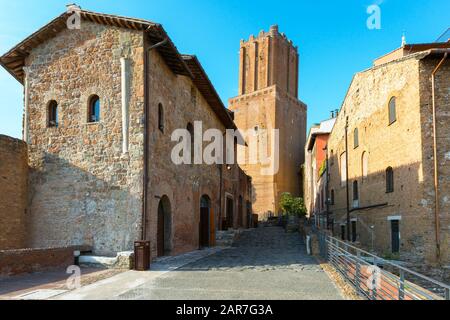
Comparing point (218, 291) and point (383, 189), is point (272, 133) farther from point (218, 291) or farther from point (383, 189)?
point (218, 291)

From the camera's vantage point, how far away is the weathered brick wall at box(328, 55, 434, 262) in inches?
541

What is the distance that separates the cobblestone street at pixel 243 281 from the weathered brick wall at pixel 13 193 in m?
5.63

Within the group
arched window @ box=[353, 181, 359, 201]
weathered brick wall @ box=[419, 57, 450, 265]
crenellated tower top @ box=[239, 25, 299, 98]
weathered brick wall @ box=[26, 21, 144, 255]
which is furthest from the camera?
crenellated tower top @ box=[239, 25, 299, 98]

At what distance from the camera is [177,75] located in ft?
49.0

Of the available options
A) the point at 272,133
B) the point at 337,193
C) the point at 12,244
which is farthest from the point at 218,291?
the point at 272,133

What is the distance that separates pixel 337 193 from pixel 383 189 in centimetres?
850

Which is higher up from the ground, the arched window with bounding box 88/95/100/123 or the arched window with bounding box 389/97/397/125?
the arched window with bounding box 389/97/397/125

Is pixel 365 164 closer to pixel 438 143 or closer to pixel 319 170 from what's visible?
pixel 438 143

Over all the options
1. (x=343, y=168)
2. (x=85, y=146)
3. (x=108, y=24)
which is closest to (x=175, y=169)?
(x=85, y=146)

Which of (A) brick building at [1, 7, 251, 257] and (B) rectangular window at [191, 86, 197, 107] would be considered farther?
(B) rectangular window at [191, 86, 197, 107]

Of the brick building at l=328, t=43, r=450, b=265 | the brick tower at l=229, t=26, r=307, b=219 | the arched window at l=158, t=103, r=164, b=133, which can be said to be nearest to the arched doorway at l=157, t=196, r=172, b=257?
the arched window at l=158, t=103, r=164, b=133

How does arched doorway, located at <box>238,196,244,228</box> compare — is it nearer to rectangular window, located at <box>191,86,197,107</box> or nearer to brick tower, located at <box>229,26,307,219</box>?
rectangular window, located at <box>191,86,197,107</box>

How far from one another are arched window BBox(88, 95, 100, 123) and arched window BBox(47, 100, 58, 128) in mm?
1382

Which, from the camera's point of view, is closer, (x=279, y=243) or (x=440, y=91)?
(x=440, y=91)
